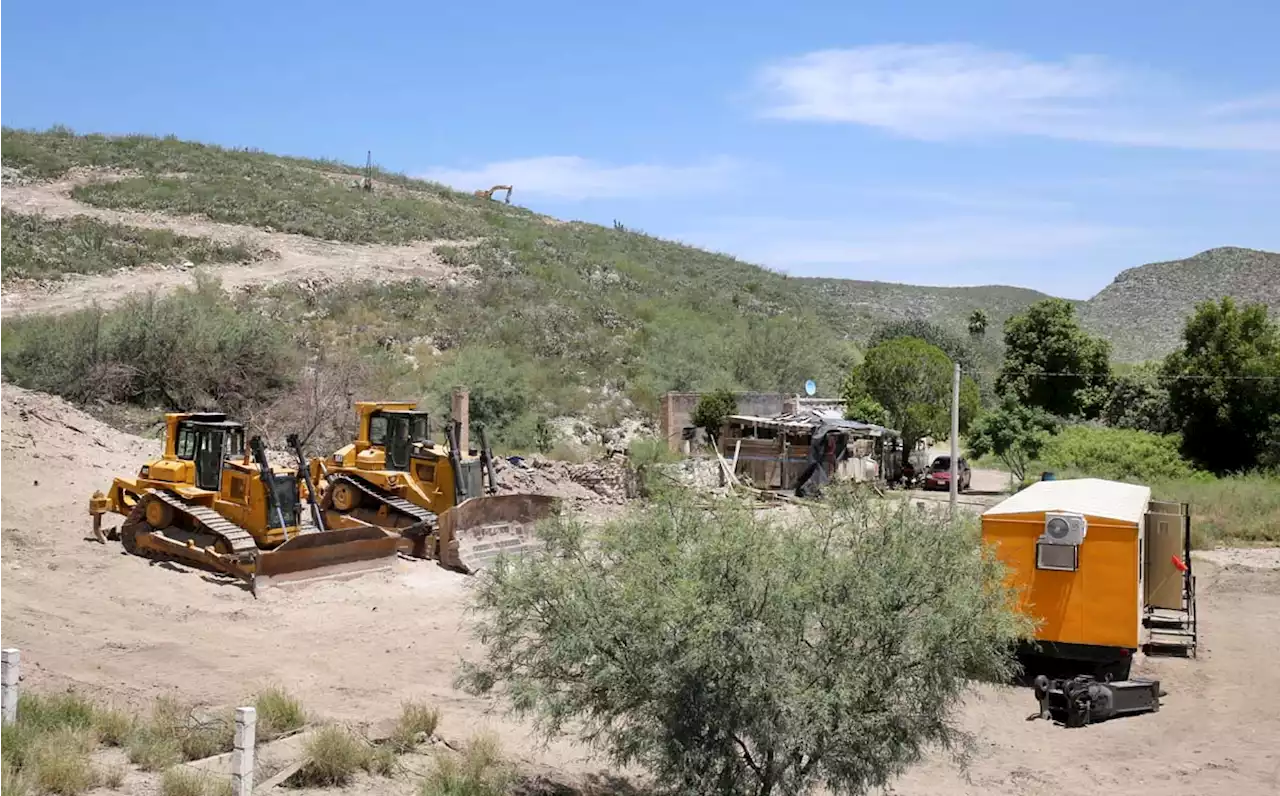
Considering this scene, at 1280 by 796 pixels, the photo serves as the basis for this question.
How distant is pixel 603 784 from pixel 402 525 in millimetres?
9909

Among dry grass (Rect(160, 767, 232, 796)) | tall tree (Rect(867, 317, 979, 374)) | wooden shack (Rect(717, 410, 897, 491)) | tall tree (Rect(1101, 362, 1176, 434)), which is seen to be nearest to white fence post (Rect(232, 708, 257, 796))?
dry grass (Rect(160, 767, 232, 796))

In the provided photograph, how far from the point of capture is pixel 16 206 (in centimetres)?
4959

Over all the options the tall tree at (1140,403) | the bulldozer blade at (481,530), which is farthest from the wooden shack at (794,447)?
the bulldozer blade at (481,530)

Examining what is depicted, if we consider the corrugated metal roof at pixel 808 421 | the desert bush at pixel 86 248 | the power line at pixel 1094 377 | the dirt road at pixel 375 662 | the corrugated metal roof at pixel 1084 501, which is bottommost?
the dirt road at pixel 375 662

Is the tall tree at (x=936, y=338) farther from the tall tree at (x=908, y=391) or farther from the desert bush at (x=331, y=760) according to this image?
the desert bush at (x=331, y=760)

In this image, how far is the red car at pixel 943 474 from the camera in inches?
1348

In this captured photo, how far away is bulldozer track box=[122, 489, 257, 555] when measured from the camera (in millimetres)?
16781

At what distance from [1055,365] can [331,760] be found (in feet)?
131

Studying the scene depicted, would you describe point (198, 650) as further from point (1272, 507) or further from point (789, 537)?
A: point (1272, 507)

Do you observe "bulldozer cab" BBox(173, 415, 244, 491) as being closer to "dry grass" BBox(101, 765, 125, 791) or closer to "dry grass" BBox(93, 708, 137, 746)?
"dry grass" BBox(93, 708, 137, 746)

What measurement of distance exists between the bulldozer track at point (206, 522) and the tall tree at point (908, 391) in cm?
2267

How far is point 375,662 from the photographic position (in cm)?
1391

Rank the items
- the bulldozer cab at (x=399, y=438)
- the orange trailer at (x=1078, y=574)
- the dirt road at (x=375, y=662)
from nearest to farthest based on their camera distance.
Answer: the dirt road at (x=375, y=662)
the orange trailer at (x=1078, y=574)
the bulldozer cab at (x=399, y=438)

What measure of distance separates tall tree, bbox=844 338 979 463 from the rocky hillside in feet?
134
